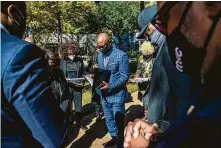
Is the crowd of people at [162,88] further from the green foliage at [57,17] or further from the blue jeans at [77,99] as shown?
the green foliage at [57,17]

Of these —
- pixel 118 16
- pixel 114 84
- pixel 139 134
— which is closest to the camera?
pixel 139 134

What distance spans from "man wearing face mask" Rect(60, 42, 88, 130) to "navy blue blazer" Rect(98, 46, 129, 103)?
3.76 feet

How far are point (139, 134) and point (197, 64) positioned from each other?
0.46m

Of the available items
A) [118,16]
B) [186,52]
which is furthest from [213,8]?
[118,16]

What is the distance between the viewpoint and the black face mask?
49.0 inches

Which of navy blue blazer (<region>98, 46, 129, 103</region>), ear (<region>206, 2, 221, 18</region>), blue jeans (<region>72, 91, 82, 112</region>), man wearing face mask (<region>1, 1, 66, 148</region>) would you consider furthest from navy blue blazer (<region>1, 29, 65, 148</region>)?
blue jeans (<region>72, 91, 82, 112</region>)

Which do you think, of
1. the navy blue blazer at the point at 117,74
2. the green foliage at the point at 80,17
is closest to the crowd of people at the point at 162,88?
the navy blue blazer at the point at 117,74

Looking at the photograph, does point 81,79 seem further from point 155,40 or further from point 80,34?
point 80,34

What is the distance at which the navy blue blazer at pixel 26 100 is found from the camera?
5.40 feet

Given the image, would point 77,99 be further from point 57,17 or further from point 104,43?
point 57,17

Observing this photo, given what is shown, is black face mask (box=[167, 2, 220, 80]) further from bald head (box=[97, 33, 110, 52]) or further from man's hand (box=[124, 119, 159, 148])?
bald head (box=[97, 33, 110, 52])

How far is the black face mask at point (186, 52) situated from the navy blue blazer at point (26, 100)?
0.66 m

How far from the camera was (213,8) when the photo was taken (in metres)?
1.17

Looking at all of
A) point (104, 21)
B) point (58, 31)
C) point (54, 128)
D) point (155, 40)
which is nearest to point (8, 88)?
point (54, 128)
